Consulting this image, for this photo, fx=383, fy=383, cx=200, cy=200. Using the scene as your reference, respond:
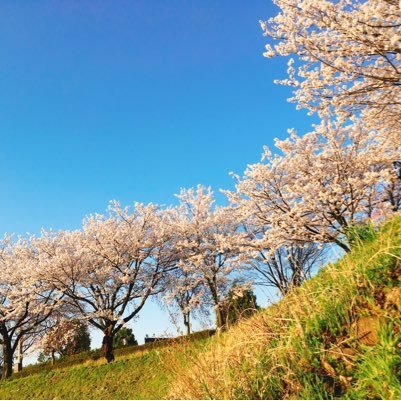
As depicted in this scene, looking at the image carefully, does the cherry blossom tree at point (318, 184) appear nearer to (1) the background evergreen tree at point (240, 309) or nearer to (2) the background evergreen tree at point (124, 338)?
(1) the background evergreen tree at point (240, 309)

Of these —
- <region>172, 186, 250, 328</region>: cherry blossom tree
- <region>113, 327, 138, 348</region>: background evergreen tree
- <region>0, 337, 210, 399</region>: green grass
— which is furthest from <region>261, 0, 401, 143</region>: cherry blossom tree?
<region>113, 327, 138, 348</region>: background evergreen tree

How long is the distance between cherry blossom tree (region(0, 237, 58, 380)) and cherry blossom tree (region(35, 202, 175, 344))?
5.15 feet

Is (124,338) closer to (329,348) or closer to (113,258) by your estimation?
(113,258)

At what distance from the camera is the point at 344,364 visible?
3.55 m

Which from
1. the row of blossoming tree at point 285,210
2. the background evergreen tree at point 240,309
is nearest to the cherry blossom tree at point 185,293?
the row of blossoming tree at point 285,210

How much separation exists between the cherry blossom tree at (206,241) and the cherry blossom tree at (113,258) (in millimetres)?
1322

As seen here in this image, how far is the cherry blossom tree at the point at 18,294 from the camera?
26558mm

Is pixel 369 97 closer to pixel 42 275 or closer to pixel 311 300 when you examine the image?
pixel 311 300

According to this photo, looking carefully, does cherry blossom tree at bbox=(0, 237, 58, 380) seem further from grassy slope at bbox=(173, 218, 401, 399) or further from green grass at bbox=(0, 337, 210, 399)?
grassy slope at bbox=(173, 218, 401, 399)

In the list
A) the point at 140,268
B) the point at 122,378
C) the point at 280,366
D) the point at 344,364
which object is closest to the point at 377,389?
the point at 344,364

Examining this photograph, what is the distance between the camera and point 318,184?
1577cm

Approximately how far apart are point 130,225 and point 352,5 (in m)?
21.2

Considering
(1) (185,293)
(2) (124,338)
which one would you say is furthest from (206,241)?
(2) (124,338)

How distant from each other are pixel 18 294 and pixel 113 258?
7838 millimetres
